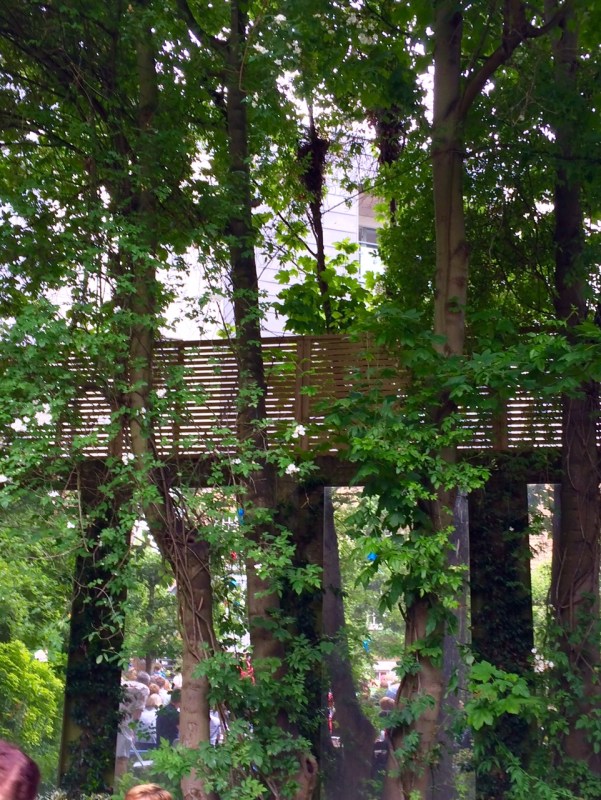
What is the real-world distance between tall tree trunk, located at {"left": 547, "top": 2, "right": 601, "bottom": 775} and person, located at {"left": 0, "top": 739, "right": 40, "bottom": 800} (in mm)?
6199

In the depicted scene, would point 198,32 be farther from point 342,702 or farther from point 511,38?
point 342,702

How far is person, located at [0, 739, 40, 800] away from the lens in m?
1.82

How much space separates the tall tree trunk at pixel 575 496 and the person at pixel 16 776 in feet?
20.3

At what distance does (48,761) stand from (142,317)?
5289 millimetres

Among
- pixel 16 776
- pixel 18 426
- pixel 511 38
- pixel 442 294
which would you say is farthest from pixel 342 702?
pixel 16 776

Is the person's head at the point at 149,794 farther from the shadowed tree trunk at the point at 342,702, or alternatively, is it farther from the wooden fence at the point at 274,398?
the shadowed tree trunk at the point at 342,702

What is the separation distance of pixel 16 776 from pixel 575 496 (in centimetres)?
669

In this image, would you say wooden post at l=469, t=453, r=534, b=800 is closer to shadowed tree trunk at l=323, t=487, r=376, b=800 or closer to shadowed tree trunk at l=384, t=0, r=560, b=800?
shadowed tree trunk at l=323, t=487, r=376, b=800

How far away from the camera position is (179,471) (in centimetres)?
635

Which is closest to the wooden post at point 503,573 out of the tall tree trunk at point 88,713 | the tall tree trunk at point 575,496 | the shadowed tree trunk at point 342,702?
the tall tree trunk at point 575,496

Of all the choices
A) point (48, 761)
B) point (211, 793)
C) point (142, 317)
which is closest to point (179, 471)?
point (142, 317)

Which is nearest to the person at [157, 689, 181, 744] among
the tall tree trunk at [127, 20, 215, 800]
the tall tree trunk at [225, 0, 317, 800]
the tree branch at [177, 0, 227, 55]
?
the tall tree trunk at [225, 0, 317, 800]

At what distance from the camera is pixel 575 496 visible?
25.6 ft

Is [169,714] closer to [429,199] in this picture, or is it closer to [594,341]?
[594,341]
